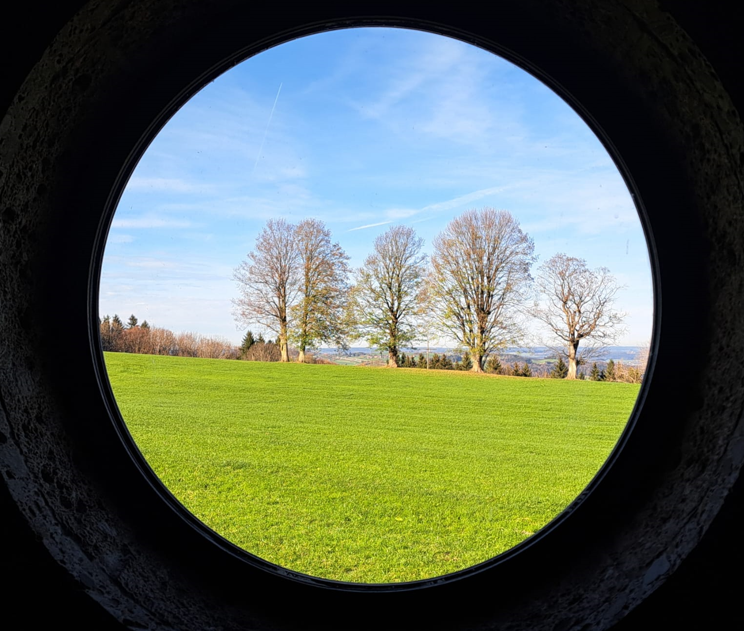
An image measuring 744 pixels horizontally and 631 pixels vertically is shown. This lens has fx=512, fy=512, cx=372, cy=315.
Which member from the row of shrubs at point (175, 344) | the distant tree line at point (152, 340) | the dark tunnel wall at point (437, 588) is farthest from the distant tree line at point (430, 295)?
the dark tunnel wall at point (437, 588)

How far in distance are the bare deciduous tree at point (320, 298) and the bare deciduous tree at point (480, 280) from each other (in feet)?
6.17

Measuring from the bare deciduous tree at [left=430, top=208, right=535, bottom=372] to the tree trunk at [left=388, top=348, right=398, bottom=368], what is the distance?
3.52 ft

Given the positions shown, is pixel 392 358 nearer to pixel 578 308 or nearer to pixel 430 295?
pixel 430 295

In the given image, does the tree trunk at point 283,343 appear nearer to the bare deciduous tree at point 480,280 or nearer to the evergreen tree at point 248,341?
the evergreen tree at point 248,341

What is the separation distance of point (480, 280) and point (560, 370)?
2.85 meters

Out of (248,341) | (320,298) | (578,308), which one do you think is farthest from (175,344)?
(578,308)

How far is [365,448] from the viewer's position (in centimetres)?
1125

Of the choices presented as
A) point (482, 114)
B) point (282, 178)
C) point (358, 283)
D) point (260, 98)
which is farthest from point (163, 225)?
point (482, 114)

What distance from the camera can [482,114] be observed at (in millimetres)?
19719

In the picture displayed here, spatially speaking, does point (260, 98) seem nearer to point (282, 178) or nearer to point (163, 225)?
point (282, 178)

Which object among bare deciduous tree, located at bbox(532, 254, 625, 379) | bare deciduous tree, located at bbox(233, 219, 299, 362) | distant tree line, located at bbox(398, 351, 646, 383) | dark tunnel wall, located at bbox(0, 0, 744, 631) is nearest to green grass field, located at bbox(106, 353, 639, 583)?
distant tree line, located at bbox(398, 351, 646, 383)

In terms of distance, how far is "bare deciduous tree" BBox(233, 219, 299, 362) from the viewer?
995 centimetres

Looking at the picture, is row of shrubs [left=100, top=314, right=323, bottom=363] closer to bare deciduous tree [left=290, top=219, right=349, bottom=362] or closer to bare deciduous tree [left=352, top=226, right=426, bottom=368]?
bare deciduous tree [left=290, top=219, right=349, bottom=362]

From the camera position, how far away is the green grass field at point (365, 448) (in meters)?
8.25
